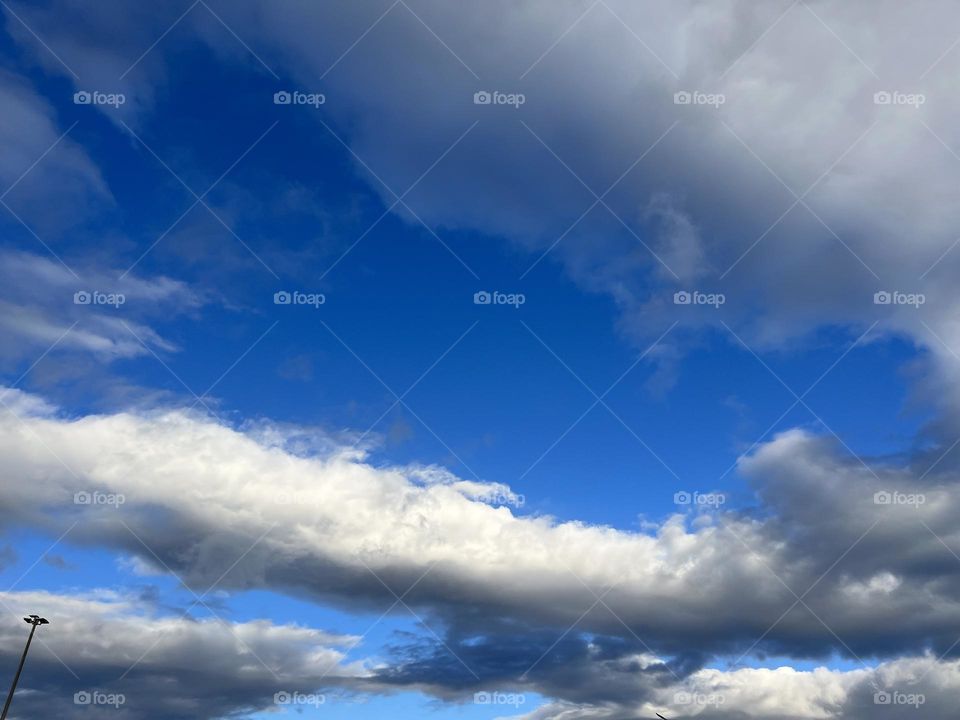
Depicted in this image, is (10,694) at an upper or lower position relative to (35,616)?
lower

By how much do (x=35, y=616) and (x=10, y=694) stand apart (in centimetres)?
1074

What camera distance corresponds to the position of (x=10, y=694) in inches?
2923

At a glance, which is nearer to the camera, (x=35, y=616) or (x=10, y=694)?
(x=10, y=694)

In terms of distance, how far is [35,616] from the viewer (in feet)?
275
